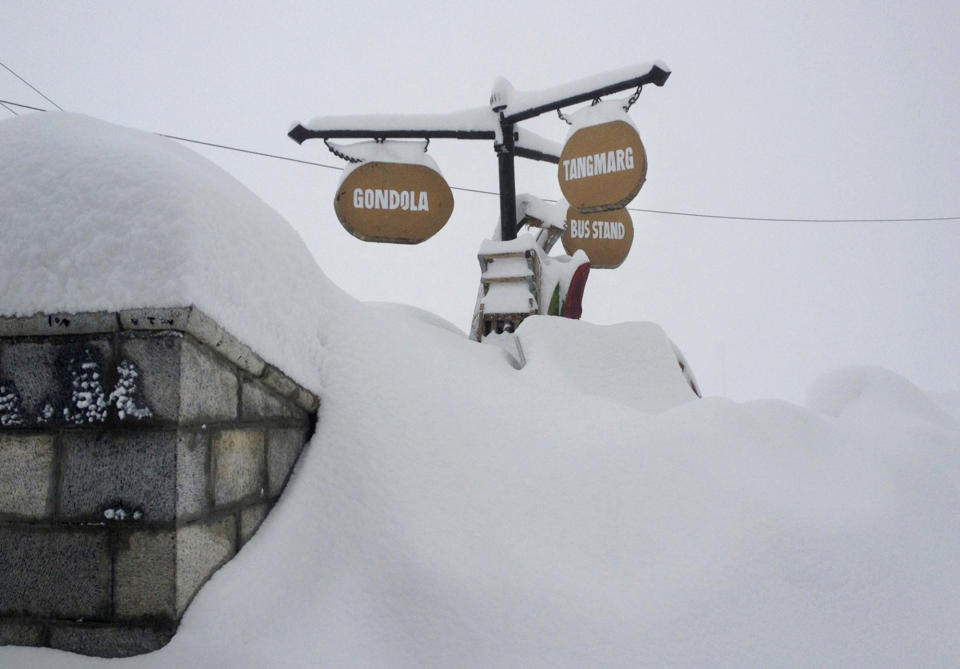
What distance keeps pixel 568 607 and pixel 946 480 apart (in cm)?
179

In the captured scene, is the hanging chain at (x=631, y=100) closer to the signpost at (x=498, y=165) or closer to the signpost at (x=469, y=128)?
the signpost at (x=498, y=165)

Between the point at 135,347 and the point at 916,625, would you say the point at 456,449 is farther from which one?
the point at 916,625

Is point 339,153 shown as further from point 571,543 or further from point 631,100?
point 571,543

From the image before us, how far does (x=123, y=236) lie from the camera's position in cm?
154

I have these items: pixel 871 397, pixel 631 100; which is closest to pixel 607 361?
pixel 871 397

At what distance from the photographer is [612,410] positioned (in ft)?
8.09

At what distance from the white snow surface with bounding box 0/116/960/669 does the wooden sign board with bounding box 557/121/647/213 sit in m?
2.44

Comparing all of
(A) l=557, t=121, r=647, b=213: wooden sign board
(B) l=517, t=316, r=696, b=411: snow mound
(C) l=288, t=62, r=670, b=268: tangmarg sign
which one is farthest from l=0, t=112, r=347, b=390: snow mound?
(C) l=288, t=62, r=670, b=268: tangmarg sign

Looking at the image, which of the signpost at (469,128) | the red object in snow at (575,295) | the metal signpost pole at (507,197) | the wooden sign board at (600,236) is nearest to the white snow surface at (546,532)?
the red object in snow at (575,295)

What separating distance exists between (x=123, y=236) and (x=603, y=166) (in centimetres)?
371

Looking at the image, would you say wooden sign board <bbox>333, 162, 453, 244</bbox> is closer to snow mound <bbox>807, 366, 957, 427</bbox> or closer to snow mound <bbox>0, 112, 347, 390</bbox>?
snow mound <bbox>0, 112, 347, 390</bbox>

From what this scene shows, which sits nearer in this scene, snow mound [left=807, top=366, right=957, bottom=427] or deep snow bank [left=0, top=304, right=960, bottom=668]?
deep snow bank [left=0, top=304, right=960, bottom=668]

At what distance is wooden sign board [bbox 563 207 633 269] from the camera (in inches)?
240

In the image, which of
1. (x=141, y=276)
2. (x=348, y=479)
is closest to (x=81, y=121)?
(x=141, y=276)
